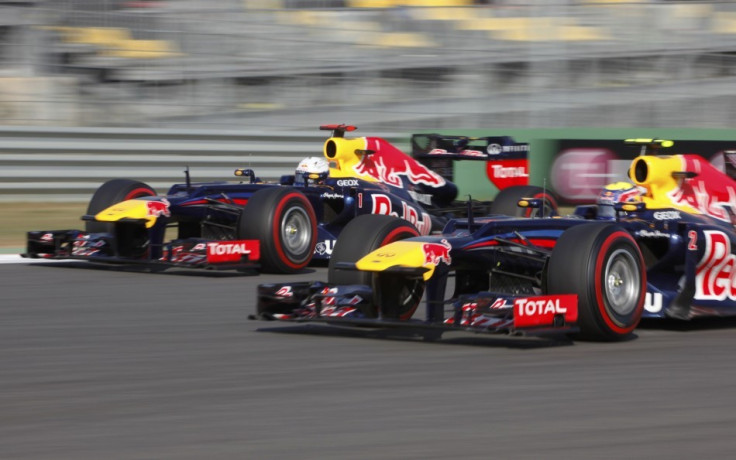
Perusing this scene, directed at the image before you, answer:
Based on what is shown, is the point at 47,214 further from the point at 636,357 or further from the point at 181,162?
the point at 636,357

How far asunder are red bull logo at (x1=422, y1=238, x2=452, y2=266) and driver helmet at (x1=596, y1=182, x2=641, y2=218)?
1506mm

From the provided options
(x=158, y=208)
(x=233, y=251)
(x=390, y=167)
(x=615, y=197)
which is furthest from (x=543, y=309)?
(x=390, y=167)

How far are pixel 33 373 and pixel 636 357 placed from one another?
11.0 ft

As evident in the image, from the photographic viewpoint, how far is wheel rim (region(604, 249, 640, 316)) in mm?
7637

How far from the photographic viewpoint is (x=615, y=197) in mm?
8789

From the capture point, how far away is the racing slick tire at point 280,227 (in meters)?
11.6

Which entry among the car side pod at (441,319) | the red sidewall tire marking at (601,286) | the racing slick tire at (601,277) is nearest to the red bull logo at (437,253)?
the car side pod at (441,319)

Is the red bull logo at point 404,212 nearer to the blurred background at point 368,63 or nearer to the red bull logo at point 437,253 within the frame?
the red bull logo at point 437,253

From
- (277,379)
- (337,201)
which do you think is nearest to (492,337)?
(277,379)

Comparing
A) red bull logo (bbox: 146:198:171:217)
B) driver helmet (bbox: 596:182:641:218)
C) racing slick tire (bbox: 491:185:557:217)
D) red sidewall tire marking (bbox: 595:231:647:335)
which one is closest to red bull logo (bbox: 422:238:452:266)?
red sidewall tire marking (bbox: 595:231:647:335)

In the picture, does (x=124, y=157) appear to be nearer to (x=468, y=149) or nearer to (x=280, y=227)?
(x=468, y=149)

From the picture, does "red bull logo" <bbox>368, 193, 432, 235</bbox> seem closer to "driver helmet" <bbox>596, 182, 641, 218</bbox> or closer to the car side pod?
"driver helmet" <bbox>596, 182, 641, 218</bbox>

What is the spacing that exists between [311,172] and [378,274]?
529 cm

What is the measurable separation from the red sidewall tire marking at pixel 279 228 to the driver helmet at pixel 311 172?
36.1 inches
